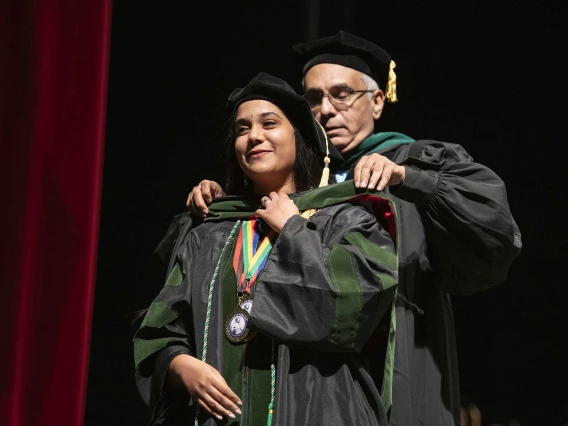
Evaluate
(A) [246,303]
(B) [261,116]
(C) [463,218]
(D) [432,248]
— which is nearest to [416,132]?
(D) [432,248]

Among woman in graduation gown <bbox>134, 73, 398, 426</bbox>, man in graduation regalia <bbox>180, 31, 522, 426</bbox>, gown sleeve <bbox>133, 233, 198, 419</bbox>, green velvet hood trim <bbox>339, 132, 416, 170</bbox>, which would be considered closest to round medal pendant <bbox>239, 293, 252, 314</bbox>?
woman in graduation gown <bbox>134, 73, 398, 426</bbox>

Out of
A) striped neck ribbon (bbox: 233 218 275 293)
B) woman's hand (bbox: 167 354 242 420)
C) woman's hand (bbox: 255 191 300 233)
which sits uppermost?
woman's hand (bbox: 255 191 300 233)

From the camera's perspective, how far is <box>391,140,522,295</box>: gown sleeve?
2.62 metres

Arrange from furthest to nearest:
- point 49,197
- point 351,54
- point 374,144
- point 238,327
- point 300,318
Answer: point 351,54 < point 374,144 < point 49,197 < point 238,327 < point 300,318

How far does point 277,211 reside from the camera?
2.41m

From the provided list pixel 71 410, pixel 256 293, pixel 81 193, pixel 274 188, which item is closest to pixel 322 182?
pixel 274 188

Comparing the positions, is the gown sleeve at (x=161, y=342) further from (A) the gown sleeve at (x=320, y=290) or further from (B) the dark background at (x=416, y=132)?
(B) the dark background at (x=416, y=132)

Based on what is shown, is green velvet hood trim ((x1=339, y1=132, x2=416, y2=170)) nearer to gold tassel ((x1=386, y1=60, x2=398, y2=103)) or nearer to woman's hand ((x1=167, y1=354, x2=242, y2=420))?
gold tassel ((x1=386, y1=60, x2=398, y2=103))

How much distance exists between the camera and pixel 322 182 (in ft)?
8.63

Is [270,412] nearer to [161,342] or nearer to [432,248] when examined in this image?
[161,342]

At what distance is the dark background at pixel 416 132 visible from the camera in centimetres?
361

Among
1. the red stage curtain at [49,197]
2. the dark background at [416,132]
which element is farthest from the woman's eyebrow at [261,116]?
the dark background at [416,132]

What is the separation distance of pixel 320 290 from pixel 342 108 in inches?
49.8

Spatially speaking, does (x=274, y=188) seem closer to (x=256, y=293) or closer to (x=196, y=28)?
(x=256, y=293)
